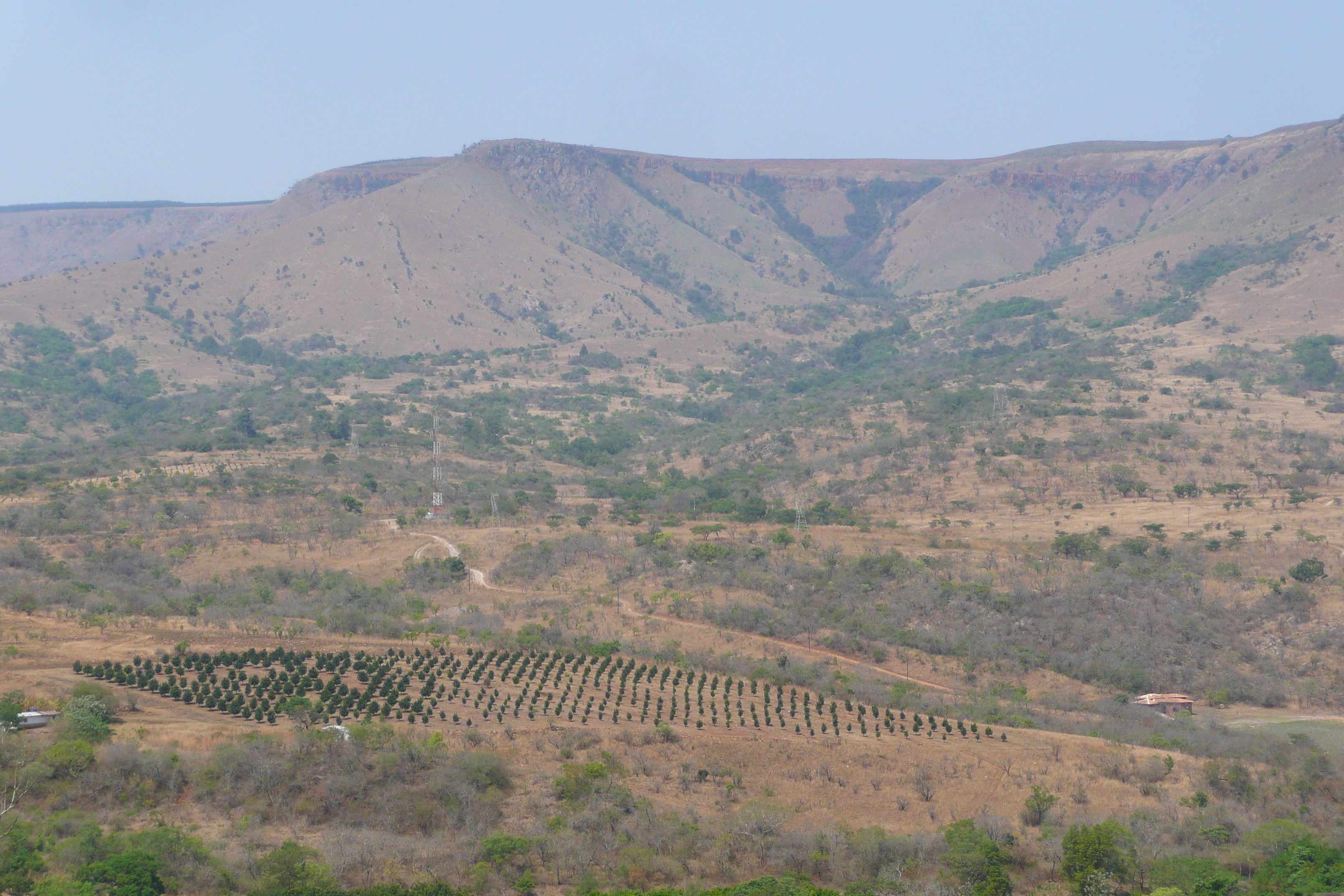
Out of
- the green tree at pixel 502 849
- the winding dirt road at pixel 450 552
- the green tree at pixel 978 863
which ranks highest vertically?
the green tree at pixel 502 849

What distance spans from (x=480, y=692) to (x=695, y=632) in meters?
11.2

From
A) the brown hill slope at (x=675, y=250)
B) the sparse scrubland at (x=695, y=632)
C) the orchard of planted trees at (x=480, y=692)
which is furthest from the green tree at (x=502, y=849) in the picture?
the brown hill slope at (x=675, y=250)

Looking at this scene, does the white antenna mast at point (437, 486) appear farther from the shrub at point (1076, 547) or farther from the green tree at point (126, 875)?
the green tree at point (126, 875)

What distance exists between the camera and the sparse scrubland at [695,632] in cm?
2133

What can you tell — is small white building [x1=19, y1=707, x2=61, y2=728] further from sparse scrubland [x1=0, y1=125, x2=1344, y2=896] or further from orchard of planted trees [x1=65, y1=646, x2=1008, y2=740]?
orchard of planted trees [x1=65, y1=646, x2=1008, y2=740]

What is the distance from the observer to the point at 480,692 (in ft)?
98.4

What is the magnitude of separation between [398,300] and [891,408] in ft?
251

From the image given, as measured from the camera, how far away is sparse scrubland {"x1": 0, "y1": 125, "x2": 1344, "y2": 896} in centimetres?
2133

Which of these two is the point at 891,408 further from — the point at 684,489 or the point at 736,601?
the point at 736,601

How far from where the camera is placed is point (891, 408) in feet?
252

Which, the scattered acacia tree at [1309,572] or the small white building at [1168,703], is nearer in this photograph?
the small white building at [1168,703]

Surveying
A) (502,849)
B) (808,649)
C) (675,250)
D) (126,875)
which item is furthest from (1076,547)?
(675,250)

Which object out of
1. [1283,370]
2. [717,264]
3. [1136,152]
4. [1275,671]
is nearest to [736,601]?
[1275,671]

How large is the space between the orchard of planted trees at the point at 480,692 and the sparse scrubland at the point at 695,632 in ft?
0.62
